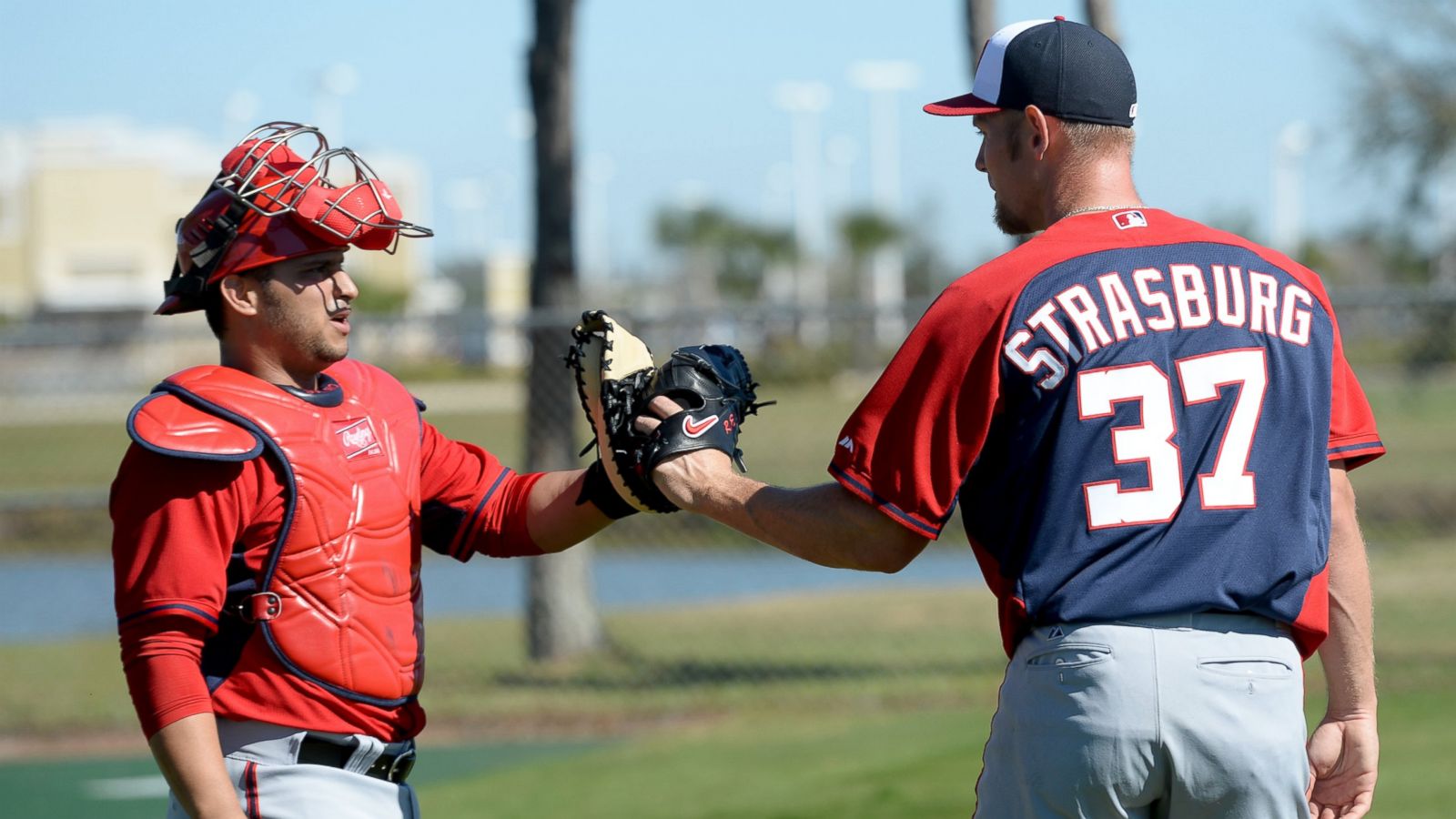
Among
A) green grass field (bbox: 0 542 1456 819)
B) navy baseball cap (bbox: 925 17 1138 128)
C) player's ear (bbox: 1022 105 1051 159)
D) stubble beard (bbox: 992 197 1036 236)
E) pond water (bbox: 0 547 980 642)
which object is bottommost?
pond water (bbox: 0 547 980 642)

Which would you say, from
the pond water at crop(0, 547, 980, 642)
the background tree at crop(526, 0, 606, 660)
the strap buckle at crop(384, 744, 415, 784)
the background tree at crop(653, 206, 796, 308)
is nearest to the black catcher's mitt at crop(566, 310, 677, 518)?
the strap buckle at crop(384, 744, 415, 784)

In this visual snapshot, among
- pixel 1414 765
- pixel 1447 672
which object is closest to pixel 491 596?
pixel 1447 672

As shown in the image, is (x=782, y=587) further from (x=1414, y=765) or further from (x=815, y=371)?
(x=1414, y=765)

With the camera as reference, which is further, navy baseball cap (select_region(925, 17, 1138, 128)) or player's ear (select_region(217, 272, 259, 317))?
player's ear (select_region(217, 272, 259, 317))

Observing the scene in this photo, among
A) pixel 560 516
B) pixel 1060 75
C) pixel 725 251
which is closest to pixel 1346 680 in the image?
pixel 1060 75

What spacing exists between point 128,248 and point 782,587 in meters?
54.7

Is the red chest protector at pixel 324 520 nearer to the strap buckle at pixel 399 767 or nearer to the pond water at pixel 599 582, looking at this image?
the strap buckle at pixel 399 767

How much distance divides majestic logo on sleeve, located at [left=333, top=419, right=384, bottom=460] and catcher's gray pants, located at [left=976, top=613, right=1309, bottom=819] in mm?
1344

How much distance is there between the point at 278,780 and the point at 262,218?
1.09m

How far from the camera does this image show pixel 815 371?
50.3ft

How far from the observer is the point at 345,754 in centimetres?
297

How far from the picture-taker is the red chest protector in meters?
2.85

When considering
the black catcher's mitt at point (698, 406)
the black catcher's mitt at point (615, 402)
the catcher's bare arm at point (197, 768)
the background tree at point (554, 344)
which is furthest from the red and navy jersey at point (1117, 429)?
the background tree at point (554, 344)

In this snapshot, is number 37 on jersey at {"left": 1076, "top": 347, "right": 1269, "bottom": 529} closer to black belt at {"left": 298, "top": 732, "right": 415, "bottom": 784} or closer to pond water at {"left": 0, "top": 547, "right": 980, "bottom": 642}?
black belt at {"left": 298, "top": 732, "right": 415, "bottom": 784}
